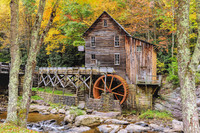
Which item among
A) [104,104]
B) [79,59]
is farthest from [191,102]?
[79,59]

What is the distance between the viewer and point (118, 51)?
2041 centimetres

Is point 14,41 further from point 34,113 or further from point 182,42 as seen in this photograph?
point 34,113

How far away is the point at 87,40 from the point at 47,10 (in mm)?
5719

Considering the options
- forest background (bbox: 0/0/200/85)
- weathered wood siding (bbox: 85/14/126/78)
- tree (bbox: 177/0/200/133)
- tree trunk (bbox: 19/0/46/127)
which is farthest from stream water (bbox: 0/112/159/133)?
forest background (bbox: 0/0/200/85)

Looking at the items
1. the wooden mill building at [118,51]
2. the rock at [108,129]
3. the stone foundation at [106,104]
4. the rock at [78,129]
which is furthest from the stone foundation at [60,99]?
the rock at [108,129]

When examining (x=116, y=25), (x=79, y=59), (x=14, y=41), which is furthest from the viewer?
(x=79, y=59)

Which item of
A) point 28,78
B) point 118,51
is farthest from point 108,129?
point 118,51

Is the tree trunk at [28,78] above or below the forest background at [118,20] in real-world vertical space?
below

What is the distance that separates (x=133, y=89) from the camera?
18594 millimetres

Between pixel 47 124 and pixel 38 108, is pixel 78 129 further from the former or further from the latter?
pixel 38 108

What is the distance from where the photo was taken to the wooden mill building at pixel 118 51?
62.8ft

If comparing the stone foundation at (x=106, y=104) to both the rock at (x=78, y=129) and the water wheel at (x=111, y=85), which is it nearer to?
the water wheel at (x=111, y=85)

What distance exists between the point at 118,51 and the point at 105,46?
5.51ft

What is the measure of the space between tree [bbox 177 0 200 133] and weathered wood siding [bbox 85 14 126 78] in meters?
14.1
